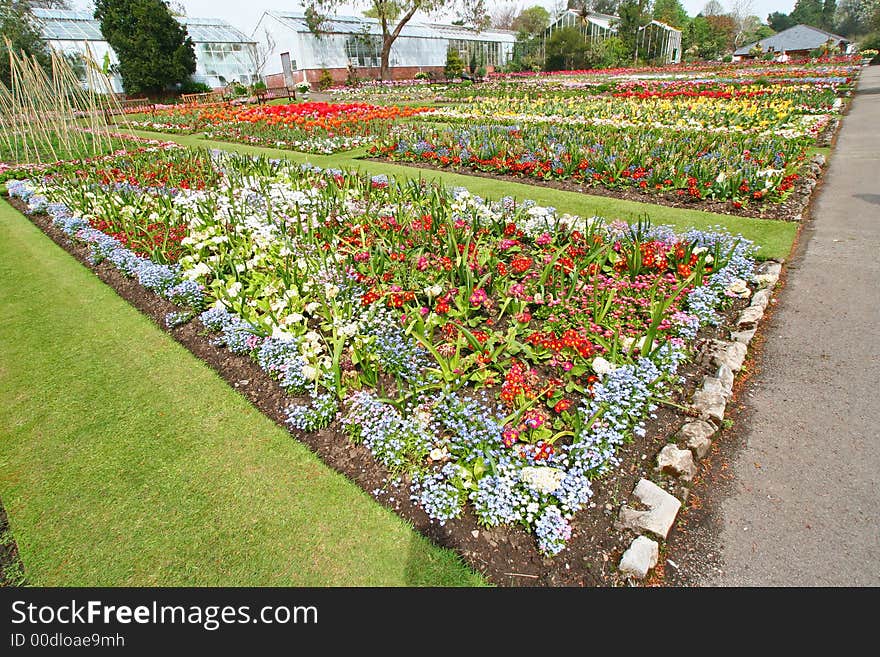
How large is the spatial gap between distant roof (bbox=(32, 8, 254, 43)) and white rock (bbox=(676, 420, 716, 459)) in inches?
1566

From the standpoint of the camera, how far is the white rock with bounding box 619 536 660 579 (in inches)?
87.7

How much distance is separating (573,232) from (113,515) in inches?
187

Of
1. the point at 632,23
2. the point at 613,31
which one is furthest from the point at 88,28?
the point at 632,23

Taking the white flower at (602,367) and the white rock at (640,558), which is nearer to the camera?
the white rock at (640,558)

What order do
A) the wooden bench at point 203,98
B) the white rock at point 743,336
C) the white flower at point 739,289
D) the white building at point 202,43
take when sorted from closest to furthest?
the white rock at point 743,336, the white flower at point 739,289, the wooden bench at point 203,98, the white building at point 202,43

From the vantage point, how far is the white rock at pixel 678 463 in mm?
2717

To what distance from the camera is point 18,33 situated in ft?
80.0

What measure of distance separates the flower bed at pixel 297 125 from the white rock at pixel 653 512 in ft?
39.2

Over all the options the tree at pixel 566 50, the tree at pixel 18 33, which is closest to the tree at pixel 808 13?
the tree at pixel 566 50

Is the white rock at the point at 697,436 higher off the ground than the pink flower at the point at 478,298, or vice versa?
the pink flower at the point at 478,298

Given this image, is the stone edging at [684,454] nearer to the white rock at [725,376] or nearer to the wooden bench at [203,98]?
the white rock at [725,376]

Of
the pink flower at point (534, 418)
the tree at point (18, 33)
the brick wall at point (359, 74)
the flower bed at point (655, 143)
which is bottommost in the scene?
the pink flower at point (534, 418)

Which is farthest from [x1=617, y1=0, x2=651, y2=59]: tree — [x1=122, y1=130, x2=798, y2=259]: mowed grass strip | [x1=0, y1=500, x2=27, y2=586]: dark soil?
[x1=0, y1=500, x2=27, y2=586]: dark soil

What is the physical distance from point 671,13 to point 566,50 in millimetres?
37044
